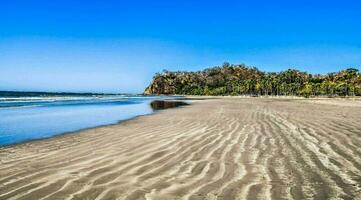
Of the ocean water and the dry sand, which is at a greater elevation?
the dry sand

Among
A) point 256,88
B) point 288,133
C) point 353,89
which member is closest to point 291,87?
point 256,88

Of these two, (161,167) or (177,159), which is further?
(177,159)

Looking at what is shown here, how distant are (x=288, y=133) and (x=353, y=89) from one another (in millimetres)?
133060

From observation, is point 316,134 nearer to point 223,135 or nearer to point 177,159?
point 223,135

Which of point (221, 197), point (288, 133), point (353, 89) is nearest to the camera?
point (221, 197)

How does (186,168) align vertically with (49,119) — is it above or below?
above

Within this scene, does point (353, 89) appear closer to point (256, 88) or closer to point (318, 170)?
point (256, 88)

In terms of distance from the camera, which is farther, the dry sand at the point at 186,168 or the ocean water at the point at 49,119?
the ocean water at the point at 49,119

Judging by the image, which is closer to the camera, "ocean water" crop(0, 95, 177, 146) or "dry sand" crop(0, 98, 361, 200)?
"dry sand" crop(0, 98, 361, 200)

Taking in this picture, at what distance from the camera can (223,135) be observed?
12.0 metres

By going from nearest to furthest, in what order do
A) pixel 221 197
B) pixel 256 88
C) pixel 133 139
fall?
1. pixel 221 197
2. pixel 133 139
3. pixel 256 88

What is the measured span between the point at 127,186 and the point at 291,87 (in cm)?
16585

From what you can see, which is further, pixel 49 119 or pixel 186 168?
pixel 49 119

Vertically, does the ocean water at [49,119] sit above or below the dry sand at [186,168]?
below
